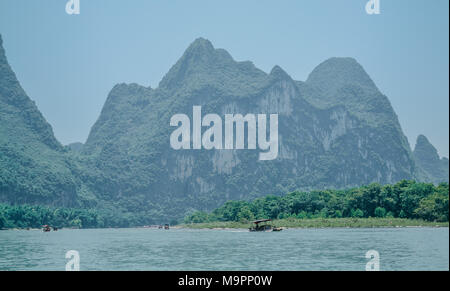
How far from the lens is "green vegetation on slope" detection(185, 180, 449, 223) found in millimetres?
69812

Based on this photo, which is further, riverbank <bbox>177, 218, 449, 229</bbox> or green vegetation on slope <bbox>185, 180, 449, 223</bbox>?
green vegetation on slope <bbox>185, 180, 449, 223</bbox>

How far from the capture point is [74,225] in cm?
14850

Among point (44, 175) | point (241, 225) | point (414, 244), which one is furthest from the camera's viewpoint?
point (44, 175)

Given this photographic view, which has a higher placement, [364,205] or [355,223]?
[364,205]

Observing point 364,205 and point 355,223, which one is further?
point 364,205

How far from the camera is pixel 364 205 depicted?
8700 centimetres

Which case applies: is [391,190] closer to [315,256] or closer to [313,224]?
[313,224]

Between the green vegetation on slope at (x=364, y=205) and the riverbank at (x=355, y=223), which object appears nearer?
the riverbank at (x=355, y=223)

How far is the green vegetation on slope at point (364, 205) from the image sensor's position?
69.8 metres
